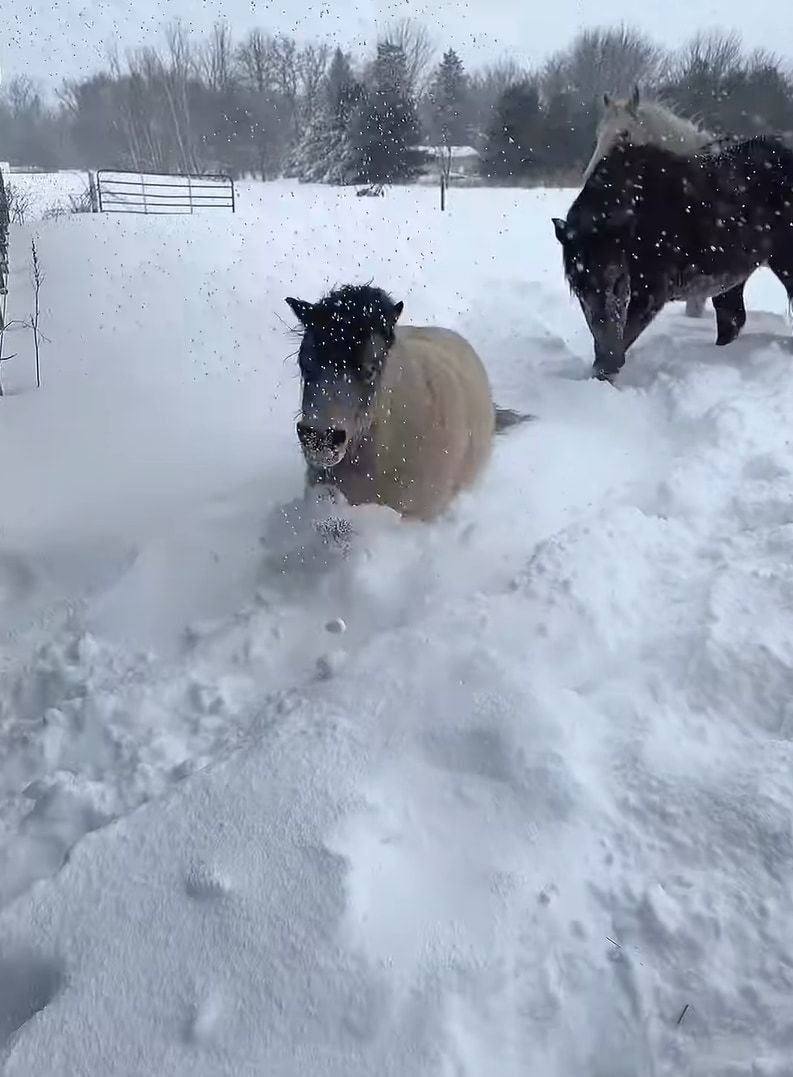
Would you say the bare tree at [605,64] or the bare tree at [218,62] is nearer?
the bare tree at [218,62]

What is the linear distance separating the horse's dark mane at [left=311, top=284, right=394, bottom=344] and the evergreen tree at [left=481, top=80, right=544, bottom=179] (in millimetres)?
4767

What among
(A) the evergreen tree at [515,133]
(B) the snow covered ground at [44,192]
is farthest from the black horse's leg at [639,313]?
(B) the snow covered ground at [44,192]

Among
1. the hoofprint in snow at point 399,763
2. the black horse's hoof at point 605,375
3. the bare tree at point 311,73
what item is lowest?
the hoofprint in snow at point 399,763

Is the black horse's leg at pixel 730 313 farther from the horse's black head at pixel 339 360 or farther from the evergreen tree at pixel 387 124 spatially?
the horse's black head at pixel 339 360

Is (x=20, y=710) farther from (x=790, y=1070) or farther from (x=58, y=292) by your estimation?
(x=58, y=292)

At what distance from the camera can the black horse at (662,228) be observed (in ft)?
20.5

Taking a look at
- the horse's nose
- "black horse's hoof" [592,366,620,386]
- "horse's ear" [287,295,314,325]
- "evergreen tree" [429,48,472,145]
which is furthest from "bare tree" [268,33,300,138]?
the horse's nose

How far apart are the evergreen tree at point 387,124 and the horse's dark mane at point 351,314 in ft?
11.1

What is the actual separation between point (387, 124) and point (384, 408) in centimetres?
430

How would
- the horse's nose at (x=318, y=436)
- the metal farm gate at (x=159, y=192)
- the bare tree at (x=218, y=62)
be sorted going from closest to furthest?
the horse's nose at (x=318, y=436)
the bare tree at (x=218, y=62)
the metal farm gate at (x=159, y=192)

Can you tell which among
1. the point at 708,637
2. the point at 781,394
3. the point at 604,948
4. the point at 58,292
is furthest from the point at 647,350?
the point at 604,948

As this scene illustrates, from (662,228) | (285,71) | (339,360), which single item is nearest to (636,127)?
(662,228)

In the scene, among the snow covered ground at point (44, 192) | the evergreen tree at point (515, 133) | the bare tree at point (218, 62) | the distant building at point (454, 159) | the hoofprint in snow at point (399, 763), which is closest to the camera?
the hoofprint in snow at point (399, 763)

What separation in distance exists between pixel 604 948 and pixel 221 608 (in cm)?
203
